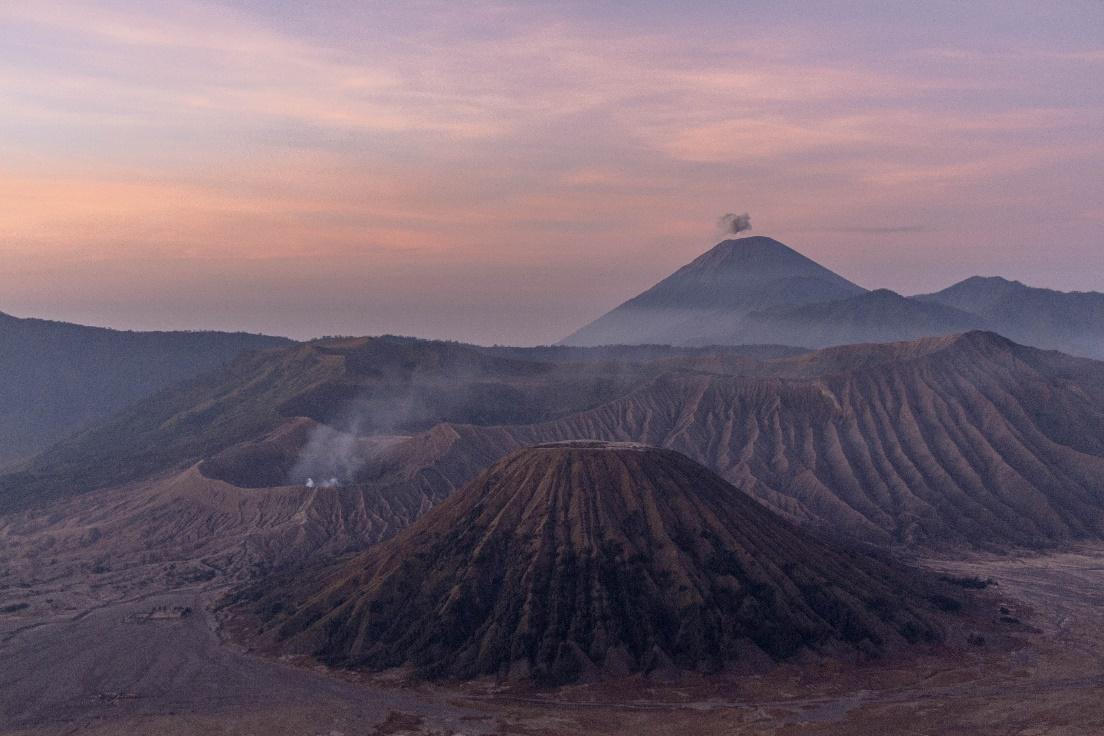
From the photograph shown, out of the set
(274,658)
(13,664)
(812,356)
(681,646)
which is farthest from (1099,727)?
(812,356)

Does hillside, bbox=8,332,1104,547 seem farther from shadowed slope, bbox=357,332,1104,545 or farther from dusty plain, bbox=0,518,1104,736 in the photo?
dusty plain, bbox=0,518,1104,736

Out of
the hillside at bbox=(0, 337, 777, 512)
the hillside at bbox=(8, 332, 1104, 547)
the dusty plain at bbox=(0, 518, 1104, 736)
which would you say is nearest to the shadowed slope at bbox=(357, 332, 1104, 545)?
the hillside at bbox=(8, 332, 1104, 547)

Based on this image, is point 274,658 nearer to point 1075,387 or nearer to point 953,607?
point 953,607

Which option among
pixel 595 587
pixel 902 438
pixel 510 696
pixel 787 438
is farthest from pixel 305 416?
pixel 510 696

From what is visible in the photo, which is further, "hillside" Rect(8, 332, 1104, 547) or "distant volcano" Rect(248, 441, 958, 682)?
"hillside" Rect(8, 332, 1104, 547)

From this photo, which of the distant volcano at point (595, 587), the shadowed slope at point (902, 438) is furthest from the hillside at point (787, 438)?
the distant volcano at point (595, 587)

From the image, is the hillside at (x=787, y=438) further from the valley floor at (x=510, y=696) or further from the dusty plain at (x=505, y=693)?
the valley floor at (x=510, y=696)
